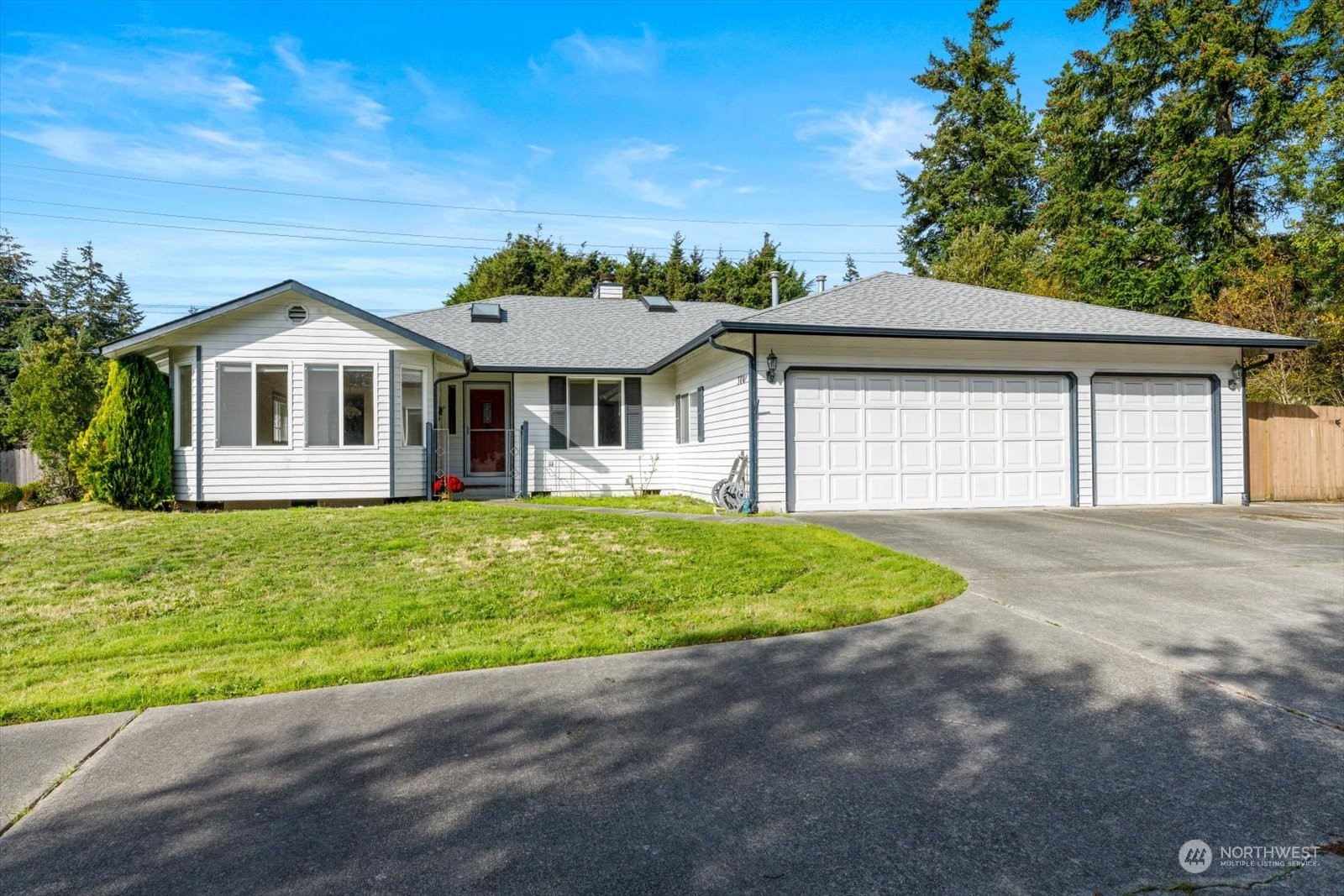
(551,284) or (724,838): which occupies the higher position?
(551,284)

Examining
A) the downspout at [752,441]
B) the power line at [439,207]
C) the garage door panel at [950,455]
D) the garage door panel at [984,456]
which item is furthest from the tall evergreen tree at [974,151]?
the downspout at [752,441]

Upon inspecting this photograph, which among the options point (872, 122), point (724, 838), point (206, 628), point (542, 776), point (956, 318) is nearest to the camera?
point (724, 838)

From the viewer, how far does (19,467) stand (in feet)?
58.1

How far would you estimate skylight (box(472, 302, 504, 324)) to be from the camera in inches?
722

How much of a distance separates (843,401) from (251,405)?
965cm

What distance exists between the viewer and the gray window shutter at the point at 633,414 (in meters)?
16.1

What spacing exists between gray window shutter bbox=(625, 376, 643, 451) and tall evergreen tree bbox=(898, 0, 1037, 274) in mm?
23653

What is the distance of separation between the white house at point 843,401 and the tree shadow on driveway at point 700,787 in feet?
24.9

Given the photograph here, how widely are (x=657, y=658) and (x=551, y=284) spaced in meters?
32.1

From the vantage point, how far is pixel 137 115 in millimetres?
18875

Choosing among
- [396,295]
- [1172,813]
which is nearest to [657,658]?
[1172,813]

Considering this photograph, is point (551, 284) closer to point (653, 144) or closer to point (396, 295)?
point (396, 295)

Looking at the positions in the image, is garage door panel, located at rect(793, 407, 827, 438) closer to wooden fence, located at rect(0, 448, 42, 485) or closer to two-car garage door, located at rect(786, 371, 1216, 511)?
two-car garage door, located at rect(786, 371, 1216, 511)

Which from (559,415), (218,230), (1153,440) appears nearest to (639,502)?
(559,415)
